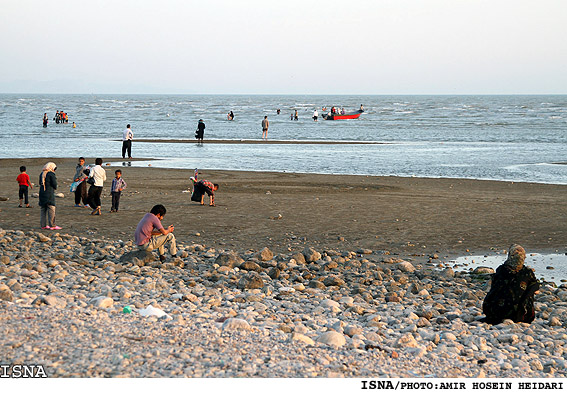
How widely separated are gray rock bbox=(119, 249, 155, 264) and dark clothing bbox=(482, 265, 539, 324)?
580cm

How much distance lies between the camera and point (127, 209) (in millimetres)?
18891

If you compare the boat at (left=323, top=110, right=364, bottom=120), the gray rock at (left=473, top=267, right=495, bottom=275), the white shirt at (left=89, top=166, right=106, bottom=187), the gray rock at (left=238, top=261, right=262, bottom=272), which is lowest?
the gray rock at (left=238, top=261, right=262, bottom=272)

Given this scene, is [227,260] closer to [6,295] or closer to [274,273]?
[274,273]

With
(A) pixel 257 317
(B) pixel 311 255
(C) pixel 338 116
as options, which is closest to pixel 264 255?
(B) pixel 311 255

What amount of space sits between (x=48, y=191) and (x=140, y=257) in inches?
151

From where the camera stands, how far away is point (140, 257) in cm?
1263

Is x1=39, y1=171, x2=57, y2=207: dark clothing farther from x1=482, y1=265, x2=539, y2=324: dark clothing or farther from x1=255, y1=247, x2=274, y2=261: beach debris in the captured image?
x1=482, y1=265, x2=539, y2=324: dark clothing

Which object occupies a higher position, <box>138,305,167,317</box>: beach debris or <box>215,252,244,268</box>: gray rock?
<box>138,305,167,317</box>: beach debris

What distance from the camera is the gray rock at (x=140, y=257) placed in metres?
12.6

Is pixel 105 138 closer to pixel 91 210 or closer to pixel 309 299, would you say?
pixel 91 210

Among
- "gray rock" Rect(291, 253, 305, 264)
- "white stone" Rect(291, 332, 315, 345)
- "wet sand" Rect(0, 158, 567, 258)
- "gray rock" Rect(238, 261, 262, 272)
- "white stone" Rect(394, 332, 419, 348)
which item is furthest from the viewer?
"wet sand" Rect(0, 158, 567, 258)

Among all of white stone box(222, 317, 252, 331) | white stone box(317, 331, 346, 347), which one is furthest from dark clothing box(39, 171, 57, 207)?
white stone box(317, 331, 346, 347)

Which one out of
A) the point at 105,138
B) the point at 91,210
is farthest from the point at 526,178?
the point at 105,138

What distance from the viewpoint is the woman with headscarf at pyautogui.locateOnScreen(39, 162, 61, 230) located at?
50.3ft
